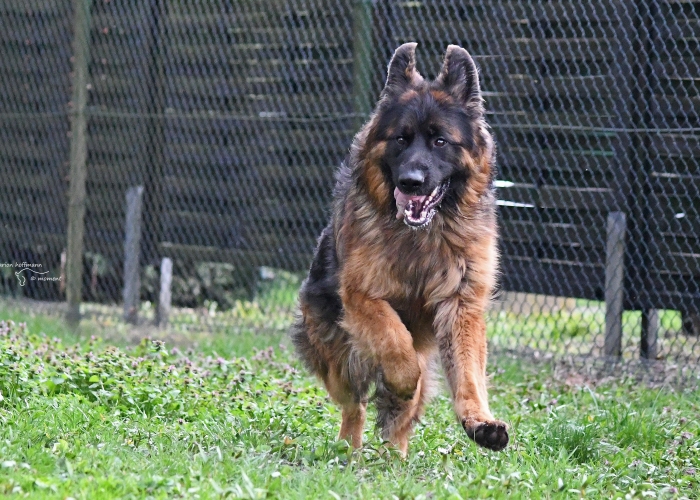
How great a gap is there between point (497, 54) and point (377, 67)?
107 centimetres

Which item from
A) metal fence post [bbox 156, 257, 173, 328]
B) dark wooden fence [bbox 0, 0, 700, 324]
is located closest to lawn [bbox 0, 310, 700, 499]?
dark wooden fence [bbox 0, 0, 700, 324]

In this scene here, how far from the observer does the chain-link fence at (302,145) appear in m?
7.43

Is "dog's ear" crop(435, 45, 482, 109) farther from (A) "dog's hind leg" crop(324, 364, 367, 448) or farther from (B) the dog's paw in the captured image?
(B) the dog's paw

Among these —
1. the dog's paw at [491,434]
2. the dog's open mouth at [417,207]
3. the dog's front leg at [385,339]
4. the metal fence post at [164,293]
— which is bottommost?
the metal fence post at [164,293]

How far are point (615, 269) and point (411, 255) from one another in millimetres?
3241

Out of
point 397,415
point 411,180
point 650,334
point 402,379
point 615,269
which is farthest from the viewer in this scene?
point 650,334

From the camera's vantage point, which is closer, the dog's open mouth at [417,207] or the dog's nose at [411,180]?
the dog's nose at [411,180]

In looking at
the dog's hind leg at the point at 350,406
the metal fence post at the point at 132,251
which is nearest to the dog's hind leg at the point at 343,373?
the dog's hind leg at the point at 350,406

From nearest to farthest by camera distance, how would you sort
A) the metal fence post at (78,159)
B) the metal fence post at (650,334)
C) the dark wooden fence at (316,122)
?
Answer: 1. the dark wooden fence at (316,122)
2. the metal fence post at (650,334)
3. the metal fence post at (78,159)

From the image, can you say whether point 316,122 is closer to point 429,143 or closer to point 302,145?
point 302,145

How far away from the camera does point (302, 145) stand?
28.3ft

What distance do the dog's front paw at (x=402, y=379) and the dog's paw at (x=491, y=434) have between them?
0.44 m

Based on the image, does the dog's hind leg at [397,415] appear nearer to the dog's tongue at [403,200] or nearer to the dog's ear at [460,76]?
the dog's tongue at [403,200]

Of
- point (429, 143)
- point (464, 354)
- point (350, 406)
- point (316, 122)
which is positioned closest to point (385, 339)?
point (464, 354)
